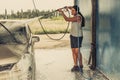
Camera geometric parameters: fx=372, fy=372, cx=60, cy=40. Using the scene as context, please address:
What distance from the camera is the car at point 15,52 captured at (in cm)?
594

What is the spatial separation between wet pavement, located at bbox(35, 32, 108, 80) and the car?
140 centimetres

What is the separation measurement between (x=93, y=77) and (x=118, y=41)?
1840mm

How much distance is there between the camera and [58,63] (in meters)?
11.4

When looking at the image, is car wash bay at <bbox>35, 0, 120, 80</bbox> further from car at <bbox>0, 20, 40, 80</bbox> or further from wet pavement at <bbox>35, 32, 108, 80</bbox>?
car at <bbox>0, 20, 40, 80</bbox>

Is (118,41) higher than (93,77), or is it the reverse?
(118,41)

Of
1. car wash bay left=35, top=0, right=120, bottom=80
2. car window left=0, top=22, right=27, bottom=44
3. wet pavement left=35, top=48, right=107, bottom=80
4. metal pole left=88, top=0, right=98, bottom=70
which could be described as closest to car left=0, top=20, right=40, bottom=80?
car window left=0, top=22, right=27, bottom=44

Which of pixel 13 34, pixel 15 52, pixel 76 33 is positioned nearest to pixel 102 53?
pixel 76 33

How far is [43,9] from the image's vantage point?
25.1 meters

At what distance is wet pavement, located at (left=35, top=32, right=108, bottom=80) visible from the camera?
31.4 feet

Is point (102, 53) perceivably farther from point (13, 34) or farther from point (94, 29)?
point (13, 34)

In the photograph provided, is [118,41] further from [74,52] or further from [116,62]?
[74,52]

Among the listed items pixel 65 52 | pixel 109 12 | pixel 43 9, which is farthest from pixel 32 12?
pixel 109 12

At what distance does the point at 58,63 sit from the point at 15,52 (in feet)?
14.6

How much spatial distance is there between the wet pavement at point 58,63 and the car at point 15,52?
140 cm
